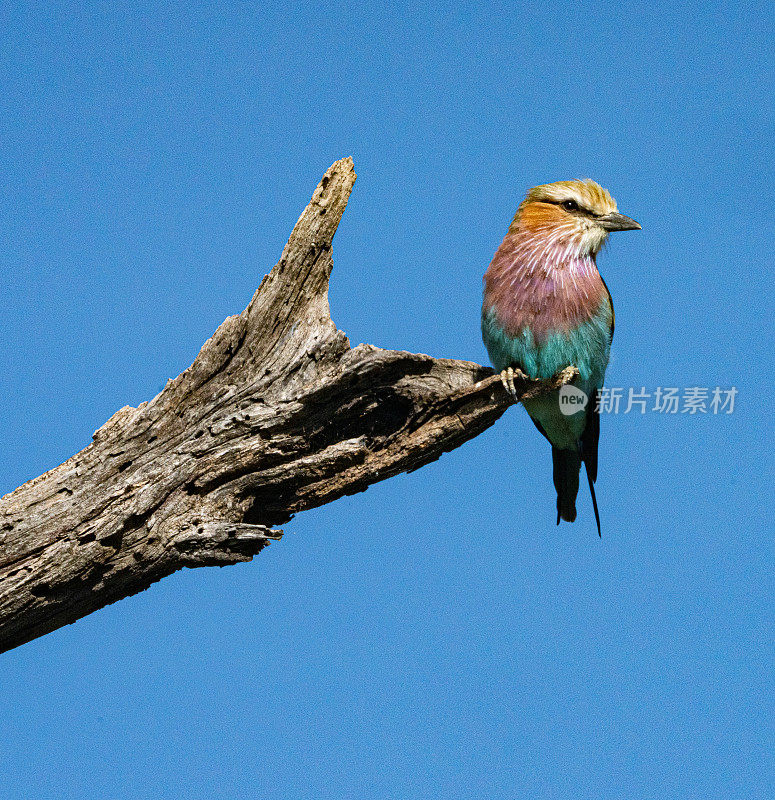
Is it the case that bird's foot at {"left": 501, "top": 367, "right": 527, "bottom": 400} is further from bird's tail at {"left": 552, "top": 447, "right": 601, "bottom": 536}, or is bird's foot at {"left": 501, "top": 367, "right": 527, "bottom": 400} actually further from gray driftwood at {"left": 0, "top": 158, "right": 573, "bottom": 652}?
bird's tail at {"left": 552, "top": 447, "right": 601, "bottom": 536}

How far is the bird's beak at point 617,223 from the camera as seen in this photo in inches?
204

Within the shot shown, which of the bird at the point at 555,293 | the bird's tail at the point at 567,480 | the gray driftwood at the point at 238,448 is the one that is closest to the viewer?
the gray driftwood at the point at 238,448

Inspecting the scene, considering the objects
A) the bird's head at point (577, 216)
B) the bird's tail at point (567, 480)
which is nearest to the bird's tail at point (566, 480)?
the bird's tail at point (567, 480)

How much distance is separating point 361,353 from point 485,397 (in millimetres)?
707

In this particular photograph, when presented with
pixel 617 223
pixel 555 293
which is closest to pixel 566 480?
pixel 555 293

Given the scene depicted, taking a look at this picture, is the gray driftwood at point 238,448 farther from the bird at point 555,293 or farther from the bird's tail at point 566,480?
the bird's tail at point 566,480

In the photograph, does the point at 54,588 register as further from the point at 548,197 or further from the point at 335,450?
the point at 548,197

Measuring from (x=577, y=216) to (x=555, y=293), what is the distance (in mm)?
611

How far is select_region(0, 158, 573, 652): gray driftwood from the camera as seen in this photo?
3957 millimetres

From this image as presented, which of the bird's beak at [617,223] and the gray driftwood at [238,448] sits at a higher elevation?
the bird's beak at [617,223]

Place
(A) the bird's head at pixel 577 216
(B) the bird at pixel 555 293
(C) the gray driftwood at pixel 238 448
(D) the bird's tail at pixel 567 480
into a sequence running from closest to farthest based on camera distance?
(C) the gray driftwood at pixel 238 448 < (B) the bird at pixel 555 293 < (A) the bird's head at pixel 577 216 < (D) the bird's tail at pixel 567 480

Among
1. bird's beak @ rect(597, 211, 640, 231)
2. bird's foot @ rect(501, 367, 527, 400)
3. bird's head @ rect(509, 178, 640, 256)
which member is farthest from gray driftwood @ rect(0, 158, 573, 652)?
bird's beak @ rect(597, 211, 640, 231)

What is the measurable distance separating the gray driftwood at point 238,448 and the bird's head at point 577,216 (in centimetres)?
136

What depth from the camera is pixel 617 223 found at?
518cm
